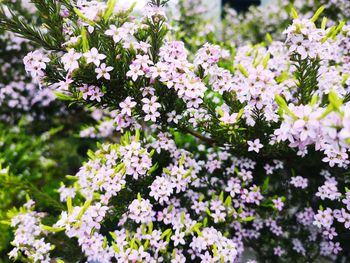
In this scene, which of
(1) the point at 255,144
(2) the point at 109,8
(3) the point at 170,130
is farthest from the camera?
(3) the point at 170,130

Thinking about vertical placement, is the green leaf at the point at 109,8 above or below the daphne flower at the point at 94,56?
above

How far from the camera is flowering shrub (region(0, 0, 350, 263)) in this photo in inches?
97.1

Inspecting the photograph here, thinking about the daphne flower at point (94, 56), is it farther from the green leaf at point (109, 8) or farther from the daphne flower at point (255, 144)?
the daphne flower at point (255, 144)

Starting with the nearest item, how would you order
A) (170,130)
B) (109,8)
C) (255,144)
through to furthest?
(109,8)
(255,144)
(170,130)

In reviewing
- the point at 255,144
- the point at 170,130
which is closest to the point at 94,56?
the point at 170,130

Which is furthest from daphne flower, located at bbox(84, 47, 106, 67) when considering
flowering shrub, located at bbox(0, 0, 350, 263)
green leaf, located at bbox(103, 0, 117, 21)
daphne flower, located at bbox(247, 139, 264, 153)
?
daphne flower, located at bbox(247, 139, 264, 153)

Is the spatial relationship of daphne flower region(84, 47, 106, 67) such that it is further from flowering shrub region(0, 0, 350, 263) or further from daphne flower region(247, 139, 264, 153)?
daphne flower region(247, 139, 264, 153)

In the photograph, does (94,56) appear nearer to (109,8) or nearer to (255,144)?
(109,8)

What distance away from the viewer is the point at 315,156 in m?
3.14

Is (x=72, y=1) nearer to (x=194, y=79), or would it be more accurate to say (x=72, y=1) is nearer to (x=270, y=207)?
(x=194, y=79)

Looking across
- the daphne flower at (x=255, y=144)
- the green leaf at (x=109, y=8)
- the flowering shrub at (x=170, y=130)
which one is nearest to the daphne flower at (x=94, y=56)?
the flowering shrub at (x=170, y=130)

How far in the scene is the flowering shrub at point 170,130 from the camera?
8.09 ft

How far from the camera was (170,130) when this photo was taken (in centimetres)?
325

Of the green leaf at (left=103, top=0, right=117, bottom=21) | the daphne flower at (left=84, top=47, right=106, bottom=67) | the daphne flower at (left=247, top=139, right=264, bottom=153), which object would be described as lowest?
the daphne flower at (left=247, top=139, right=264, bottom=153)
